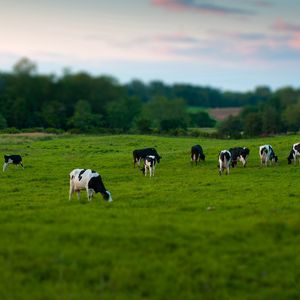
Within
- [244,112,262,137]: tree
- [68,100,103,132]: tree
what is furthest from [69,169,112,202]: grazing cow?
[244,112,262,137]: tree

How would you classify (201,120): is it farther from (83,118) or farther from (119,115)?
(83,118)

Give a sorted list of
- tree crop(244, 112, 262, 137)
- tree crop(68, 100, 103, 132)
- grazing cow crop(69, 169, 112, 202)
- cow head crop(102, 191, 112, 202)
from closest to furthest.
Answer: cow head crop(102, 191, 112, 202), grazing cow crop(69, 169, 112, 202), tree crop(68, 100, 103, 132), tree crop(244, 112, 262, 137)

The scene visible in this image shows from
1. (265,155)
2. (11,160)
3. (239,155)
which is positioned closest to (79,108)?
(11,160)

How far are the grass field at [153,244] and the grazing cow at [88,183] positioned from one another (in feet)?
1.50

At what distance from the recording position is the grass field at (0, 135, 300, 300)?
12297mm

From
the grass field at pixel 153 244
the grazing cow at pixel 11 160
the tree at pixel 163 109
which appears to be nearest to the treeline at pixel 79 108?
the tree at pixel 163 109

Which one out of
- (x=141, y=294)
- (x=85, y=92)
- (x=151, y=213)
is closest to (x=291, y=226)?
(x=151, y=213)

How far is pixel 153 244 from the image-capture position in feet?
47.4

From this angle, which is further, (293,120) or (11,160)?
(293,120)

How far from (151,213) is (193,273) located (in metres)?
5.58

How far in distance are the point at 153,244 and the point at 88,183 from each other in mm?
8433

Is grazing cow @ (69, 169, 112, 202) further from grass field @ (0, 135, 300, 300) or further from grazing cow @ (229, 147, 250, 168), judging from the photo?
grazing cow @ (229, 147, 250, 168)

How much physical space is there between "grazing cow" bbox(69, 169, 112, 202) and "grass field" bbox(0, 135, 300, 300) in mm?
459

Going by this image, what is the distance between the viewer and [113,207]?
19922mm
